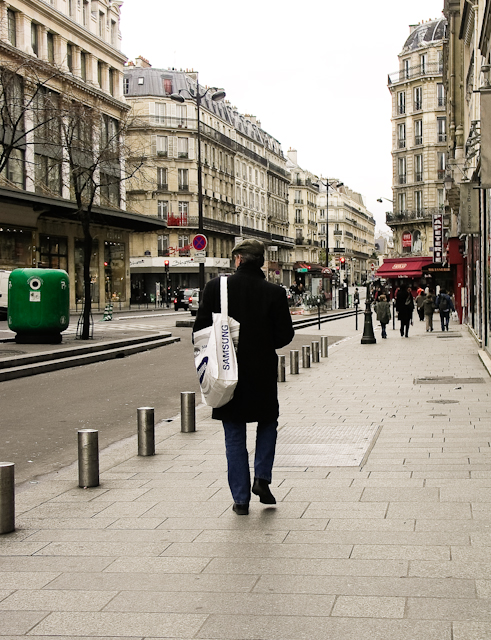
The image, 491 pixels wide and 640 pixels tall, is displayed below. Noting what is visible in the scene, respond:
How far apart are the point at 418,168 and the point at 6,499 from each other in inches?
2531

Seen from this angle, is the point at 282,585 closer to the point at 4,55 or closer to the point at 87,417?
the point at 87,417

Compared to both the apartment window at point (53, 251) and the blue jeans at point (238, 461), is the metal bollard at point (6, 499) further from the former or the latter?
the apartment window at point (53, 251)

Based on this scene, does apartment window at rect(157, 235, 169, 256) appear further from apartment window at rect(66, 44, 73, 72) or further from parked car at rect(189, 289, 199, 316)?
parked car at rect(189, 289, 199, 316)

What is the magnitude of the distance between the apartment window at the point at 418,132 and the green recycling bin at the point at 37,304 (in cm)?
4928

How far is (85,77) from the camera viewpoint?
54.8 meters

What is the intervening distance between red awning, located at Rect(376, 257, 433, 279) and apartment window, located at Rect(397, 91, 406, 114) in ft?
45.2

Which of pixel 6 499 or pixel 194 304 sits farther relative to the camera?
pixel 194 304

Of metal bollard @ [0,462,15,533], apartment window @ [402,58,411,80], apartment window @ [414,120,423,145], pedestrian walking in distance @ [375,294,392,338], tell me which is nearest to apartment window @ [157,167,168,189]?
apartment window @ [402,58,411,80]

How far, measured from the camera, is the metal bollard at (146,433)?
811 cm

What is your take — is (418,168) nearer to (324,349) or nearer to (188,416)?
(324,349)

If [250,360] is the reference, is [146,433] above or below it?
below

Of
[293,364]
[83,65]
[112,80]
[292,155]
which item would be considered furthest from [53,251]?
[292,155]

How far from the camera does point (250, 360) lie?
581cm

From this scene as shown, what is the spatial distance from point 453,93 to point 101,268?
2776cm
